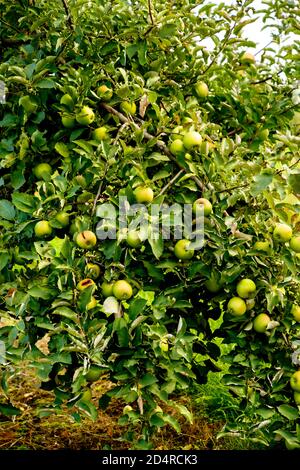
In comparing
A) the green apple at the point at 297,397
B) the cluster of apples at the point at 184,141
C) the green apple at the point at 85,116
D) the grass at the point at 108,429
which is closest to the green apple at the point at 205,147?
the cluster of apples at the point at 184,141

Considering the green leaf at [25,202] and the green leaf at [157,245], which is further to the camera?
the green leaf at [25,202]

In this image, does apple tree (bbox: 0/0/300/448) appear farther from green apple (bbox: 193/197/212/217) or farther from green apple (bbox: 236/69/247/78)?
green apple (bbox: 236/69/247/78)

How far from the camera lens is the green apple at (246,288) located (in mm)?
1698

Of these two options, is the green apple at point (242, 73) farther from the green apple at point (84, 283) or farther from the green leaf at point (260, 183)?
the green apple at point (84, 283)

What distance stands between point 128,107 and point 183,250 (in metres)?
0.48

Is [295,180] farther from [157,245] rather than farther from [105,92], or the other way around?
[105,92]

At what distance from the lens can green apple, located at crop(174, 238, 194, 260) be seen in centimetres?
171

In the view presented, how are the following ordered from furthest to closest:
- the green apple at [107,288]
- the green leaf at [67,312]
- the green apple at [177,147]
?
the green apple at [177,147] → the green apple at [107,288] → the green leaf at [67,312]

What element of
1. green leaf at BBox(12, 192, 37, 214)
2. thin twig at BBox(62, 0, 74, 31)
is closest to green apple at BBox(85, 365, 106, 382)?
green leaf at BBox(12, 192, 37, 214)

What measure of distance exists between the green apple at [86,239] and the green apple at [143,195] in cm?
15
